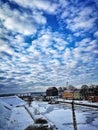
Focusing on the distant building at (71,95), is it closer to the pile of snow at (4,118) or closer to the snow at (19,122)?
the pile of snow at (4,118)

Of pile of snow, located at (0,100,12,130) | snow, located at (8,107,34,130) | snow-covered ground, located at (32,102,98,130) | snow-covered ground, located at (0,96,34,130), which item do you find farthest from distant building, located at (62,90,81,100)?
snow, located at (8,107,34,130)

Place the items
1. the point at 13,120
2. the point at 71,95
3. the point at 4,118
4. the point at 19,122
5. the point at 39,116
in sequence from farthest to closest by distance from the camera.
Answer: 1. the point at 71,95
2. the point at 39,116
3. the point at 13,120
4. the point at 4,118
5. the point at 19,122

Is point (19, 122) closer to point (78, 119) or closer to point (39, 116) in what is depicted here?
point (39, 116)

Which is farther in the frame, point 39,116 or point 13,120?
point 39,116

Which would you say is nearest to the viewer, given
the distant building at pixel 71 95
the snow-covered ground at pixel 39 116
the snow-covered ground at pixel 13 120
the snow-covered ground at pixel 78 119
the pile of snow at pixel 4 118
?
the pile of snow at pixel 4 118

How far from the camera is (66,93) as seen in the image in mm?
128875

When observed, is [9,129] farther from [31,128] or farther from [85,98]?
[85,98]

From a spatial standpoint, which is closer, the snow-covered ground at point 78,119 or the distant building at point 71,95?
the snow-covered ground at point 78,119

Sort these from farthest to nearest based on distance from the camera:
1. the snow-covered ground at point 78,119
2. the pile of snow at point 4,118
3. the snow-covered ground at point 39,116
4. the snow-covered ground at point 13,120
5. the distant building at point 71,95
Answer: the distant building at point 71,95, the snow-covered ground at point 78,119, the snow-covered ground at point 39,116, the snow-covered ground at point 13,120, the pile of snow at point 4,118

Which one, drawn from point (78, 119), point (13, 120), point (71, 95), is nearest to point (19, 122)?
point (13, 120)

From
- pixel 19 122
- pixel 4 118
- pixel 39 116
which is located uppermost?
pixel 39 116

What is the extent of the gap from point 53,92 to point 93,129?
430 feet

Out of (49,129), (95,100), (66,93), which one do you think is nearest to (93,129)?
(49,129)

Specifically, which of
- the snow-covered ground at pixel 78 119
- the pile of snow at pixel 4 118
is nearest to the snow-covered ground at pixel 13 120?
the pile of snow at pixel 4 118
